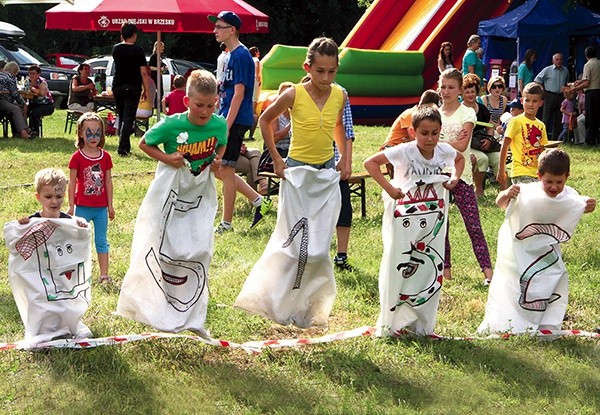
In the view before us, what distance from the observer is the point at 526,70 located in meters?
20.6

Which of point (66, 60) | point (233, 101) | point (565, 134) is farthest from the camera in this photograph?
point (66, 60)

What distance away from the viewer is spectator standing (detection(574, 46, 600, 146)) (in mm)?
19219

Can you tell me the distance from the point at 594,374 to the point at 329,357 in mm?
1465

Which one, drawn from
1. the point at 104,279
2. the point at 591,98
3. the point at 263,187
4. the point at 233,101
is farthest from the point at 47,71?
the point at 104,279

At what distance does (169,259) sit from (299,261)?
33.2 inches

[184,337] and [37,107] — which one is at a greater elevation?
[37,107]

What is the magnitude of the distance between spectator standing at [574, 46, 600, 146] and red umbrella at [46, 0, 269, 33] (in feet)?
20.5

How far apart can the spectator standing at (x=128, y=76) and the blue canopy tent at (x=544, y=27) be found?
28.1 feet

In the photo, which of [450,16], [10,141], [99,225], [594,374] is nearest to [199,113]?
[99,225]

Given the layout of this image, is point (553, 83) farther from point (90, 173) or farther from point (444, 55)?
point (90, 173)

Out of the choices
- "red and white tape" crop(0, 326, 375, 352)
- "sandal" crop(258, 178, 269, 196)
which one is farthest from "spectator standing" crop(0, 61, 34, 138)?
"red and white tape" crop(0, 326, 375, 352)

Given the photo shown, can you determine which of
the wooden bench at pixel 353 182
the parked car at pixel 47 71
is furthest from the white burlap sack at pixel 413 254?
the parked car at pixel 47 71

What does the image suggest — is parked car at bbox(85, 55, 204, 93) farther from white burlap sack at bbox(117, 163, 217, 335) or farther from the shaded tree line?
white burlap sack at bbox(117, 163, 217, 335)

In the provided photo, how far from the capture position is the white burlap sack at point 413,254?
6.21 m
